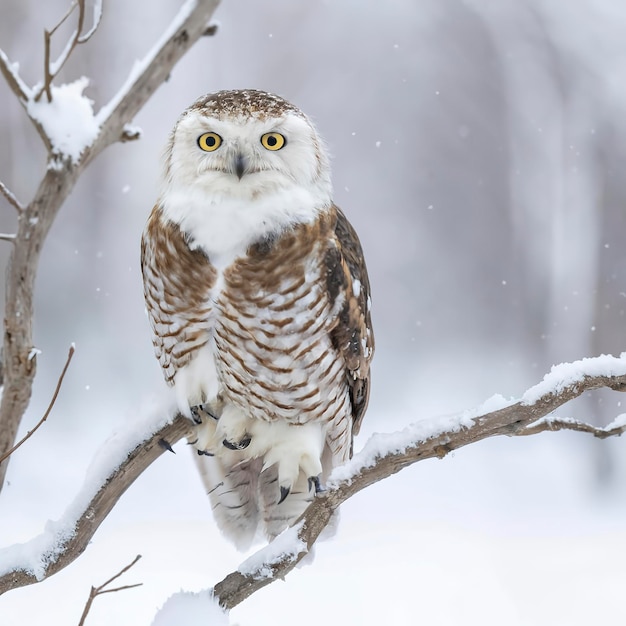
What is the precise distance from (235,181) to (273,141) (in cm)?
10

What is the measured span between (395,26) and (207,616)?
492cm

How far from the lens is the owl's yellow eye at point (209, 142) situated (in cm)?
138

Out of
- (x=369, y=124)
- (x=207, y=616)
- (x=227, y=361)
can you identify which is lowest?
(x=207, y=616)

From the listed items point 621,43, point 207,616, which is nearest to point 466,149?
point 621,43

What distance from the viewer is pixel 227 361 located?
1.52 m

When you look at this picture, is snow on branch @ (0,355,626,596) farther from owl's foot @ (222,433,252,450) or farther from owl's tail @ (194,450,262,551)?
owl's tail @ (194,450,262,551)

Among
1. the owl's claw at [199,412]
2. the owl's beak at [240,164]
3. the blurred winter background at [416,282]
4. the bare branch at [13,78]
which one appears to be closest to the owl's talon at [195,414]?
the owl's claw at [199,412]

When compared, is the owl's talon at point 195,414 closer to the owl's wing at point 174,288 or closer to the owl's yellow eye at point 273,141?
the owl's wing at point 174,288

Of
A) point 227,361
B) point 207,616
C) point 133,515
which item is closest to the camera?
point 207,616

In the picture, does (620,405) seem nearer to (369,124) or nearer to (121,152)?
(369,124)

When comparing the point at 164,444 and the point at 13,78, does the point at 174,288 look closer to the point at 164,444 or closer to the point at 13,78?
the point at 164,444

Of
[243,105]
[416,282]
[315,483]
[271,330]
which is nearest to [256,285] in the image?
[271,330]

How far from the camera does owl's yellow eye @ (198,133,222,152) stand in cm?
138

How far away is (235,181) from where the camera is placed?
4.61 ft
